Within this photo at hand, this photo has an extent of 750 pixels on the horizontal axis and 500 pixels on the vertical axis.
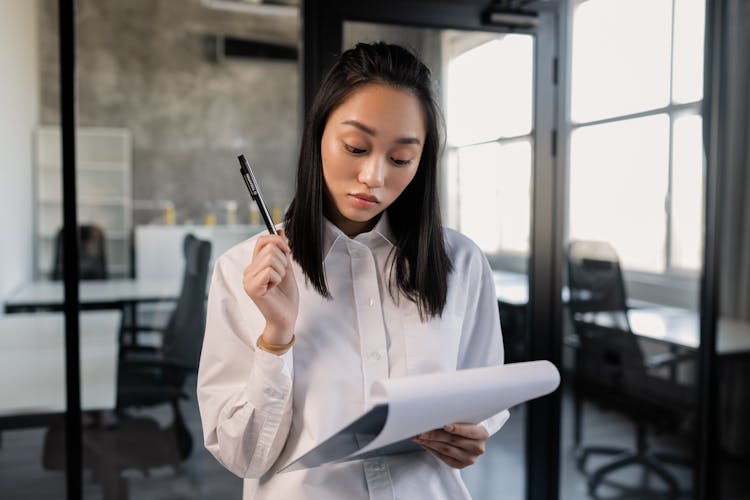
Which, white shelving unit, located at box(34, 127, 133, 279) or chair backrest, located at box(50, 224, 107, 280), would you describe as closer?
chair backrest, located at box(50, 224, 107, 280)

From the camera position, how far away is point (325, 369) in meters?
0.96

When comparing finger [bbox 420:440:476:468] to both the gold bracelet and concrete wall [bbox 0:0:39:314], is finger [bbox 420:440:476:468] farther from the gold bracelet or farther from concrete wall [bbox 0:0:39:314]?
concrete wall [bbox 0:0:39:314]

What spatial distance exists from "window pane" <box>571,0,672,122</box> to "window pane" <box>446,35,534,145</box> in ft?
0.85

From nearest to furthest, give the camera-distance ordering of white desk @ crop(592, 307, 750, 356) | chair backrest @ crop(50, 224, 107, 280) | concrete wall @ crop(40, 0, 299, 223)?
white desk @ crop(592, 307, 750, 356) < chair backrest @ crop(50, 224, 107, 280) < concrete wall @ crop(40, 0, 299, 223)

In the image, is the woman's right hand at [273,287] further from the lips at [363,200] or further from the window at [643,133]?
the window at [643,133]

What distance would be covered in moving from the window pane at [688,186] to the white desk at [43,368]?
2044 mm

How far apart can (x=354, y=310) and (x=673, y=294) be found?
197 centimetres

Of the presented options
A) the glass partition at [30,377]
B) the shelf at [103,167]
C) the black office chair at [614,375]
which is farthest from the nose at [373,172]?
the shelf at [103,167]

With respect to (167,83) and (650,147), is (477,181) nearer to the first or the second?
(650,147)

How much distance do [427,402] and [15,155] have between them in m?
1.98

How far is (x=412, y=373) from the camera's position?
0.98 m

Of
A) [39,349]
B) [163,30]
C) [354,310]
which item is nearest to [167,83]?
[163,30]

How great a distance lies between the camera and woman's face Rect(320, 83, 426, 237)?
92 cm

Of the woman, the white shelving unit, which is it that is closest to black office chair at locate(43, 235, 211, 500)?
the woman
